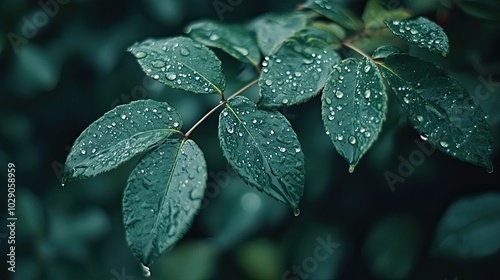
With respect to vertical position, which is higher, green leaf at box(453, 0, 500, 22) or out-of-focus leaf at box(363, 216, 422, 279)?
green leaf at box(453, 0, 500, 22)

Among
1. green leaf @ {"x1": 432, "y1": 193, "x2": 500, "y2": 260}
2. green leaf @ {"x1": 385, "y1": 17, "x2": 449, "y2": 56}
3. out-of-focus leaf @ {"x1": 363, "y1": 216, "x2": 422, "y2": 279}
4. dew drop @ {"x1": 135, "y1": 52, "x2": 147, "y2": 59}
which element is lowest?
out-of-focus leaf @ {"x1": 363, "y1": 216, "x2": 422, "y2": 279}

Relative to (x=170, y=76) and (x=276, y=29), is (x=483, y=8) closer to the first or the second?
(x=276, y=29)

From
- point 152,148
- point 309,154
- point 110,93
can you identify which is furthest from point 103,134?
point 110,93

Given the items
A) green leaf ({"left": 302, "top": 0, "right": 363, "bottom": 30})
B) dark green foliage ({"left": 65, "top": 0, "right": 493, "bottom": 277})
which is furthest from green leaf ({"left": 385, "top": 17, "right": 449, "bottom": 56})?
green leaf ({"left": 302, "top": 0, "right": 363, "bottom": 30})

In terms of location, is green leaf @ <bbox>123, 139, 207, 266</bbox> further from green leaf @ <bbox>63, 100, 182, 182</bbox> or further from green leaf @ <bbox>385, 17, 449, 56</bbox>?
green leaf @ <bbox>385, 17, 449, 56</bbox>

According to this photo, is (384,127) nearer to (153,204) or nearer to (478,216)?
(478,216)

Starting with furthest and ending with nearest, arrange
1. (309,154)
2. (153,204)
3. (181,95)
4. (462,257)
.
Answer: (181,95), (309,154), (462,257), (153,204)
